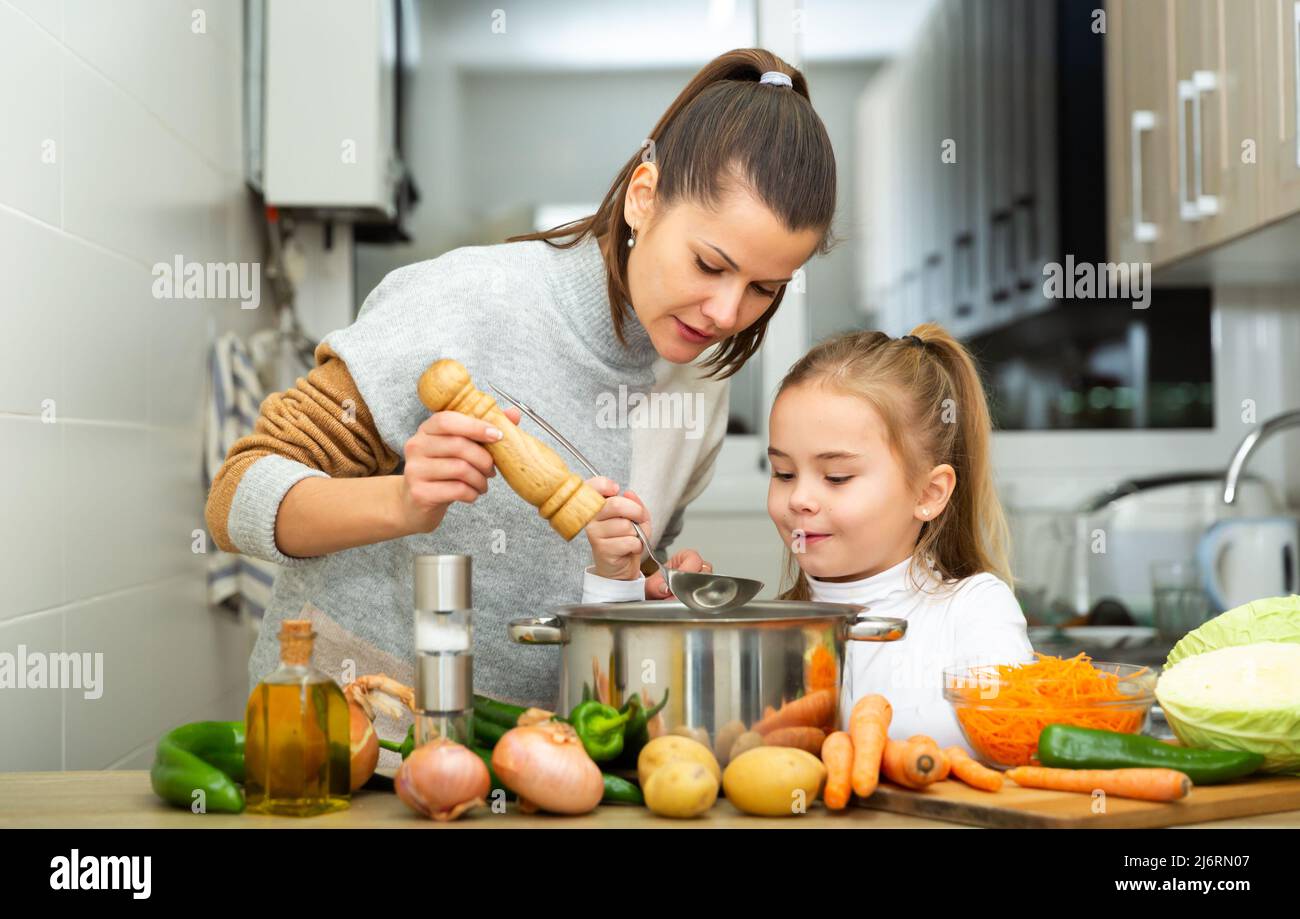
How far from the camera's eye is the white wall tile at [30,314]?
1.33 metres

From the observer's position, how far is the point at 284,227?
2.71 metres

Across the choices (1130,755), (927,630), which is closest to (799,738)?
(1130,755)

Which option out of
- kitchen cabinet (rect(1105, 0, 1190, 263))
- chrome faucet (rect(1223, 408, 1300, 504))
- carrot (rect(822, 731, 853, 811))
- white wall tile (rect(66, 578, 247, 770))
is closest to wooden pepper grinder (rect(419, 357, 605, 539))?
carrot (rect(822, 731, 853, 811))

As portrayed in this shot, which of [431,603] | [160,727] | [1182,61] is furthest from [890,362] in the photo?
[1182,61]

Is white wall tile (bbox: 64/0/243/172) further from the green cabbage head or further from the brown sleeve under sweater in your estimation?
the green cabbage head

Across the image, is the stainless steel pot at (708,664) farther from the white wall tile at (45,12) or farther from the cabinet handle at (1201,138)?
the cabinet handle at (1201,138)

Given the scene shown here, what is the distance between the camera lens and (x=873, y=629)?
37.0 inches

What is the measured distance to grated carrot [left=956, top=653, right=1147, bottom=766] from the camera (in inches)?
37.9

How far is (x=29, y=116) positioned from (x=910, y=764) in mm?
1169

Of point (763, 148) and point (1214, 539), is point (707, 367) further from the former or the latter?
point (1214, 539)

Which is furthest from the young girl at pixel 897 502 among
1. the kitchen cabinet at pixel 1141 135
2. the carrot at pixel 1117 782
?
the kitchen cabinet at pixel 1141 135

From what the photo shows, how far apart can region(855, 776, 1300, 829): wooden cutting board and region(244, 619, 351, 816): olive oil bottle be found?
1.24 ft

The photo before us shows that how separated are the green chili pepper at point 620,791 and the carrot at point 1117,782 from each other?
0.27 metres

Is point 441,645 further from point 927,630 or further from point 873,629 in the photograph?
point 927,630
